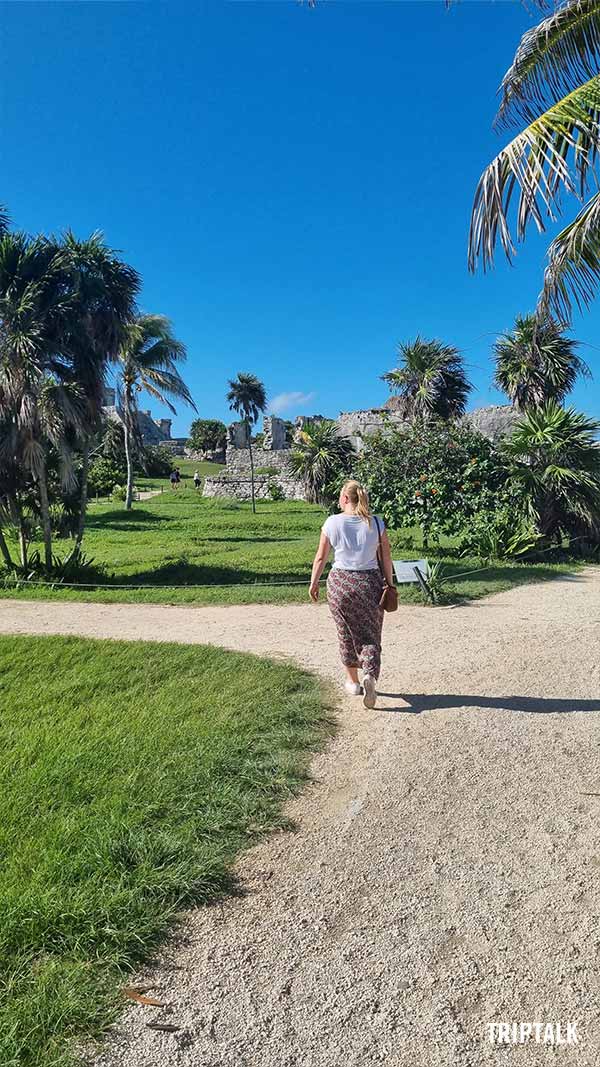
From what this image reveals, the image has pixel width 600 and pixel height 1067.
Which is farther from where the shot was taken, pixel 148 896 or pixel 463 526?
pixel 463 526

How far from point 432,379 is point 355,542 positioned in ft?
68.2

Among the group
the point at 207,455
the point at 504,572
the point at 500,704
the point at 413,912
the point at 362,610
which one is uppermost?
the point at 207,455

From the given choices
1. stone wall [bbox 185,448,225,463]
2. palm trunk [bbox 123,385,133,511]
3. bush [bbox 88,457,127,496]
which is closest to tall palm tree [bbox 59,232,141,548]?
palm trunk [bbox 123,385,133,511]

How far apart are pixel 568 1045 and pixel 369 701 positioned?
2.61 m

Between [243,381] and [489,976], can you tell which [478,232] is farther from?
[243,381]

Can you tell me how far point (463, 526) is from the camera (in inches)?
466

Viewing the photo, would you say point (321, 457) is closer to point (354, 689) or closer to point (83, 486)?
point (83, 486)

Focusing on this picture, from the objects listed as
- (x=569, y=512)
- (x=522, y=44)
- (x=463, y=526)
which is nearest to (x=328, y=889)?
(x=522, y=44)

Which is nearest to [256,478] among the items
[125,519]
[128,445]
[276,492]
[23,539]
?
[276,492]

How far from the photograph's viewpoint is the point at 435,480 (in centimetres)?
1175

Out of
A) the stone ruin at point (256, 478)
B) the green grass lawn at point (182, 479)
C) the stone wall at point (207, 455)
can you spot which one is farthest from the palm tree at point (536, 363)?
the stone wall at point (207, 455)

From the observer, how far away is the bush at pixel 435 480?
11758 millimetres

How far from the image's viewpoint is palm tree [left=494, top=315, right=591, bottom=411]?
20094mm

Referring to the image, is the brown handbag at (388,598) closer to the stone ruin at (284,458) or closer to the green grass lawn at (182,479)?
the stone ruin at (284,458)
